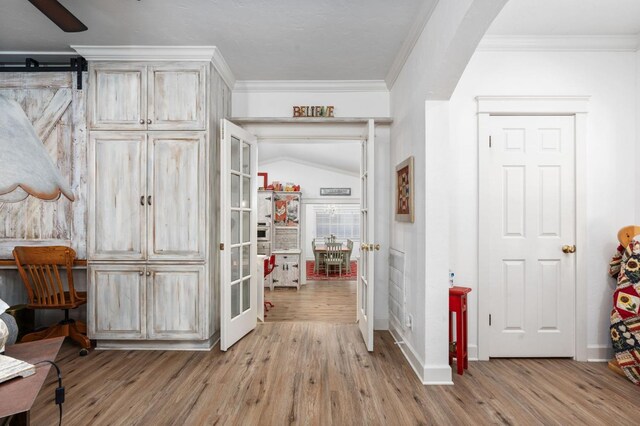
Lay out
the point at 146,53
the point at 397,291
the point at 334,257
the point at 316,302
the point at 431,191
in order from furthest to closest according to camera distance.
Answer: the point at 334,257, the point at 316,302, the point at 397,291, the point at 146,53, the point at 431,191

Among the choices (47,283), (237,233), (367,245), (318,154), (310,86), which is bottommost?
(47,283)

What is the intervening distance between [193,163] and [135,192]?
57 centimetres

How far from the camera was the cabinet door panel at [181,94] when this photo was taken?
2.94 metres

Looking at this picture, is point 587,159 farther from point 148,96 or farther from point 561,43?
point 148,96

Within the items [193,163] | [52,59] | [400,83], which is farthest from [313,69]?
[52,59]

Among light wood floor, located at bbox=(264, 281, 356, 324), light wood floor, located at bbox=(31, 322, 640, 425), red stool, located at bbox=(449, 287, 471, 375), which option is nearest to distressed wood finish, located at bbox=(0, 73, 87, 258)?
light wood floor, located at bbox=(31, 322, 640, 425)

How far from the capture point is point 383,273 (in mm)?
3629

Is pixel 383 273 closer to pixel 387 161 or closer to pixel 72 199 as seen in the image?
A: pixel 387 161

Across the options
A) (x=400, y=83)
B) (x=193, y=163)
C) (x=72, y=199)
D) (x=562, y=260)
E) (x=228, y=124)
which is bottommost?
(x=562, y=260)

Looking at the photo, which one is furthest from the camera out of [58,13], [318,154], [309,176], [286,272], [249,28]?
[309,176]

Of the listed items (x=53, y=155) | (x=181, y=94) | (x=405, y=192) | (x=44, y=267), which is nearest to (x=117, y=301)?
(x=44, y=267)

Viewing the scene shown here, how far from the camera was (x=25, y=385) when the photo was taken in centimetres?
112

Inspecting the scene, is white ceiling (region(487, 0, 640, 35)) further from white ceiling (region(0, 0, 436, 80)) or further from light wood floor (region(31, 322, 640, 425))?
light wood floor (region(31, 322, 640, 425))

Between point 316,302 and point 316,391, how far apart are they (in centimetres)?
293
